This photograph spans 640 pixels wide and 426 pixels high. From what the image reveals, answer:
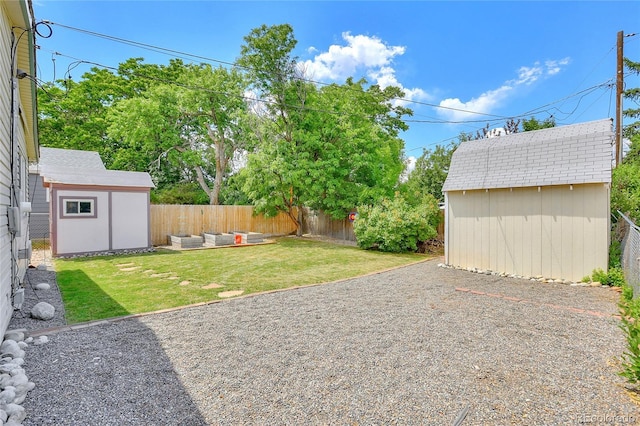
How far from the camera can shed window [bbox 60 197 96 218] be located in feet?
32.0

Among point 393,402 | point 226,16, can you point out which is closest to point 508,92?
point 226,16

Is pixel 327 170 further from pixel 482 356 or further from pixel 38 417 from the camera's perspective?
pixel 38 417

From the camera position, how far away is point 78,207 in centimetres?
999

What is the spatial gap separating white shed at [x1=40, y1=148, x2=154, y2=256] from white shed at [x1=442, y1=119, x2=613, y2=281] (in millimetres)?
10739

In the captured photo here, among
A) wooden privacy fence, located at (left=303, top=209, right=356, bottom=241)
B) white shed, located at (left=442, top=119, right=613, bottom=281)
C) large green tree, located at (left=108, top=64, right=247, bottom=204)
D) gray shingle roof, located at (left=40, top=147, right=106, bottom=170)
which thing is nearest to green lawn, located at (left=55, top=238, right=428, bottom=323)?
white shed, located at (left=442, top=119, right=613, bottom=281)

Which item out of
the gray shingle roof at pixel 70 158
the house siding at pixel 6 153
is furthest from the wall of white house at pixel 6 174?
the gray shingle roof at pixel 70 158

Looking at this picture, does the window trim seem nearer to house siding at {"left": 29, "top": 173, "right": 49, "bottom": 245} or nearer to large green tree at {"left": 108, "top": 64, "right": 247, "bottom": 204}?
house siding at {"left": 29, "top": 173, "right": 49, "bottom": 245}

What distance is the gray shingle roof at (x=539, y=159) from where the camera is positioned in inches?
265

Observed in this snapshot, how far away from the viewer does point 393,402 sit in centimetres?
246

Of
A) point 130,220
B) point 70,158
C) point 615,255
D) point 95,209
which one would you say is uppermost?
point 70,158

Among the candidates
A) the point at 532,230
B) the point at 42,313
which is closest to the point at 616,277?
the point at 532,230

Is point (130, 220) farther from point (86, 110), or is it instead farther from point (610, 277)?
point (86, 110)

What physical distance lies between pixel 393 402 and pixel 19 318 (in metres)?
5.21

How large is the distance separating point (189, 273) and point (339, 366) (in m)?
5.73
